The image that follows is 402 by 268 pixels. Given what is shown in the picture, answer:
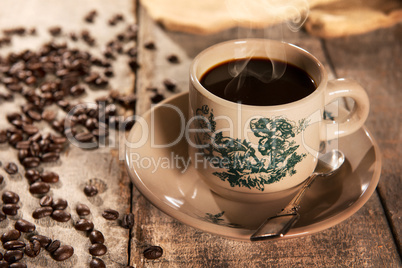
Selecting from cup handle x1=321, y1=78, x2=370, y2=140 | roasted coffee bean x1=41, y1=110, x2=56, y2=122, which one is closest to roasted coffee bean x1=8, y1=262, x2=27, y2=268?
roasted coffee bean x1=41, y1=110, x2=56, y2=122

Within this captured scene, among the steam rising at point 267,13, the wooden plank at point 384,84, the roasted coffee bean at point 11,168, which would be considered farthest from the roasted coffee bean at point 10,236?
the steam rising at point 267,13

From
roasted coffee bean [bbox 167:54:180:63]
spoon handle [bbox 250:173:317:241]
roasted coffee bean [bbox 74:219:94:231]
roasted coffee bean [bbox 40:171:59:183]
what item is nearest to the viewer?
spoon handle [bbox 250:173:317:241]

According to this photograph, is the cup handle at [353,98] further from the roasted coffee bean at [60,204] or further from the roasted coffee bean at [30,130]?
the roasted coffee bean at [30,130]

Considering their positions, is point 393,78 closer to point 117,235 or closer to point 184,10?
point 184,10

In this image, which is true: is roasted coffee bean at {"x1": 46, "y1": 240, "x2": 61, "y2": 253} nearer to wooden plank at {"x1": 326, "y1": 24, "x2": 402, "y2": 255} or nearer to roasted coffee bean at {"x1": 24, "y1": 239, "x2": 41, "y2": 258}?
roasted coffee bean at {"x1": 24, "y1": 239, "x2": 41, "y2": 258}

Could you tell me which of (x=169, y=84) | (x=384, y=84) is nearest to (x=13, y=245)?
(x=169, y=84)

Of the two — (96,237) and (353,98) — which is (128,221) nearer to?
(96,237)
